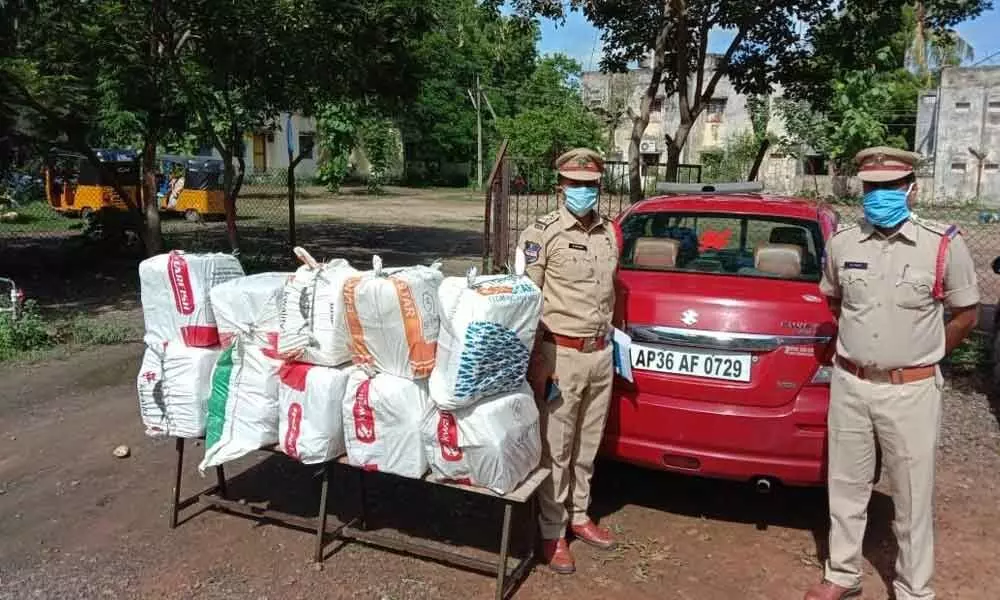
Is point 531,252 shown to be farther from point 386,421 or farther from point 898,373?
point 898,373

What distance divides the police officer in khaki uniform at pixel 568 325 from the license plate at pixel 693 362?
0.30 metres

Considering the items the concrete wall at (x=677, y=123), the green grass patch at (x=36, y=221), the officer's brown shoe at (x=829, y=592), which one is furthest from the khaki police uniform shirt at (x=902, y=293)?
the concrete wall at (x=677, y=123)

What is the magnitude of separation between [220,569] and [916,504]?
305cm

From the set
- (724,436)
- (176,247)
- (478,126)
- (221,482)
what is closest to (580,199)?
(724,436)

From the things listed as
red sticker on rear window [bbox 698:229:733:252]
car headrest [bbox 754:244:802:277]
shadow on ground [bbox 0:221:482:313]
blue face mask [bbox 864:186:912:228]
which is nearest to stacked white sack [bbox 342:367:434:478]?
blue face mask [bbox 864:186:912:228]

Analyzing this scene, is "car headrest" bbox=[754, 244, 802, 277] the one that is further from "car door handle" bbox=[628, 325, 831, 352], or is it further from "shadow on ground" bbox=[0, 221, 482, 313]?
"shadow on ground" bbox=[0, 221, 482, 313]

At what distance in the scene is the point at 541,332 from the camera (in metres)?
3.75

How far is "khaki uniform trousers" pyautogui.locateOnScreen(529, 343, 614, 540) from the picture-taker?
368cm

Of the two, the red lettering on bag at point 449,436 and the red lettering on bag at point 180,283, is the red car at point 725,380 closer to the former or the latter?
the red lettering on bag at point 449,436

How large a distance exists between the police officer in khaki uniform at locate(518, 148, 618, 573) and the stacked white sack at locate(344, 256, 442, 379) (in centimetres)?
57

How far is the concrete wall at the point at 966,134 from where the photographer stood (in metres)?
33.3

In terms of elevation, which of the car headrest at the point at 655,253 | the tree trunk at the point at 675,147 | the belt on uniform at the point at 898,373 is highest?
the tree trunk at the point at 675,147

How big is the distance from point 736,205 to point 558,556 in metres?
2.41

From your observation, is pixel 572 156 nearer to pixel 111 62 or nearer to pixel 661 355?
pixel 661 355
